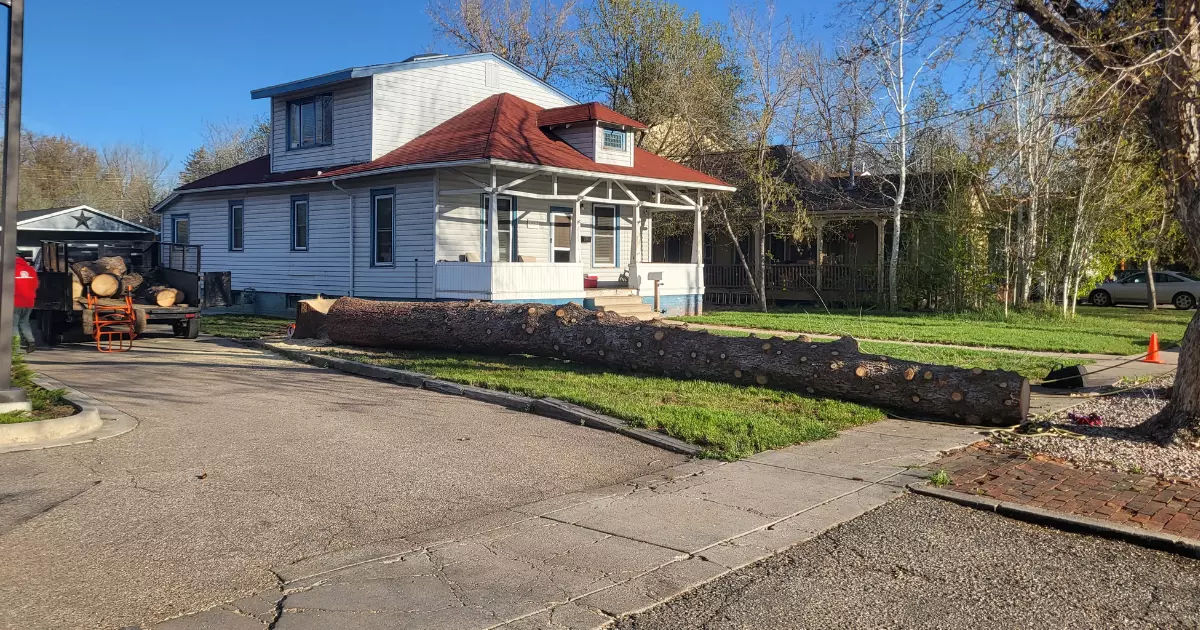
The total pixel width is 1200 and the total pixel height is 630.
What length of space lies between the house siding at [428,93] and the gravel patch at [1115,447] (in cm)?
1753

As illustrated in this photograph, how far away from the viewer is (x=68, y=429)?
26.0 ft

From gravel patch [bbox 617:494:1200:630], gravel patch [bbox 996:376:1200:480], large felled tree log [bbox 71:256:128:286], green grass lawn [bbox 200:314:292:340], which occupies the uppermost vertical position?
large felled tree log [bbox 71:256:128:286]

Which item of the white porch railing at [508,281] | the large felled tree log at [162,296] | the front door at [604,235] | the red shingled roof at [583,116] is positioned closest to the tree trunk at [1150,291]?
the front door at [604,235]

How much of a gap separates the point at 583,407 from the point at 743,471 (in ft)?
8.67

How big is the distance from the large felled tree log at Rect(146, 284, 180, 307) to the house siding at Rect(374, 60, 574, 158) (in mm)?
7053

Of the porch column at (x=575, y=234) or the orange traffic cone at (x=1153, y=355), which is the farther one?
the porch column at (x=575, y=234)

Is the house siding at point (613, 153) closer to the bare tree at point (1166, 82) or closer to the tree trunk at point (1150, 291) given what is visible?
the bare tree at point (1166, 82)

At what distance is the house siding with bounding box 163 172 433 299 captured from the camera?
69.9 feet

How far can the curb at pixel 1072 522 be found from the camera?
17.9 ft

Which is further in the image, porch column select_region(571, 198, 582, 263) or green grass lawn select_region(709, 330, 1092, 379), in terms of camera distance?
porch column select_region(571, 198, 582, 263)

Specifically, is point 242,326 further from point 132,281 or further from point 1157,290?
point 1157,290

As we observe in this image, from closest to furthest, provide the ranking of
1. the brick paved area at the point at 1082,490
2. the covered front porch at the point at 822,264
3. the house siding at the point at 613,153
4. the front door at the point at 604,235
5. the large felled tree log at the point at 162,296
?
the brick paved area at the point at 1082,490, the large felled tree log at the point at 162,296, the house siding at the point at 613,153, the front door at the point at 604,235, the covered front porch at the point at 822,264

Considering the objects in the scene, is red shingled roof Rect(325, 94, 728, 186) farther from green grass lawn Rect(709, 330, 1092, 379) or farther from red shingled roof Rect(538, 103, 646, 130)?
green grass lawn Rect(709, 330, 1092, 379)

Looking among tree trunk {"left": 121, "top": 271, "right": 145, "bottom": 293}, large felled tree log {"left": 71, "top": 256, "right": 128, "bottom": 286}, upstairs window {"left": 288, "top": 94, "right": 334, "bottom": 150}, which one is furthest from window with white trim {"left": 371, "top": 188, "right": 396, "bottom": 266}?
large felled tree log {"left": 71, "top": 256, "right": 128, "bottom": 286}
